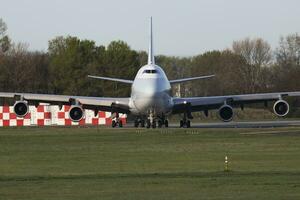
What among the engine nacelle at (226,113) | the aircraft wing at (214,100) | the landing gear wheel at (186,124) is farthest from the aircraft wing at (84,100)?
the engine nacelle at (226,113)

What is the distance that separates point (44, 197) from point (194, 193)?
10.7 feet

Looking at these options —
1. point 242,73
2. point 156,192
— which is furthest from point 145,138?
point 242,73

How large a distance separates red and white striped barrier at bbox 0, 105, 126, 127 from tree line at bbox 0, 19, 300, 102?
30461mm

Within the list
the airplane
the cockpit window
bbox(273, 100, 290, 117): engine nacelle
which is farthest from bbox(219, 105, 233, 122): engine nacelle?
the cockpit window

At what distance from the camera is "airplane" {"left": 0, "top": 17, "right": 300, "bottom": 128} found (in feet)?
193

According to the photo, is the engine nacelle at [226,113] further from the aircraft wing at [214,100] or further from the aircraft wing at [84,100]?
the aircraft wing at [84,100]

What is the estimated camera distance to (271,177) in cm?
2505

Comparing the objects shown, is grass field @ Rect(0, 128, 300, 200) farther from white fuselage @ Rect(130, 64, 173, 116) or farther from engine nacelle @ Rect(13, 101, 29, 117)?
engine nacelle @ Rect(13, 101, 29, 117)

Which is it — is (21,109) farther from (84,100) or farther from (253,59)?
(253,59)

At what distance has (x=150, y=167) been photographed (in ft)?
94.9

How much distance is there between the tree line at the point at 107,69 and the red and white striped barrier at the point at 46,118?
30.5 m

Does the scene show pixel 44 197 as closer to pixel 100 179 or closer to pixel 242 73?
pixel 100 179

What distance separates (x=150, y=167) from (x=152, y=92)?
29509mm

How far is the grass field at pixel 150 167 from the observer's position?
2170cm
